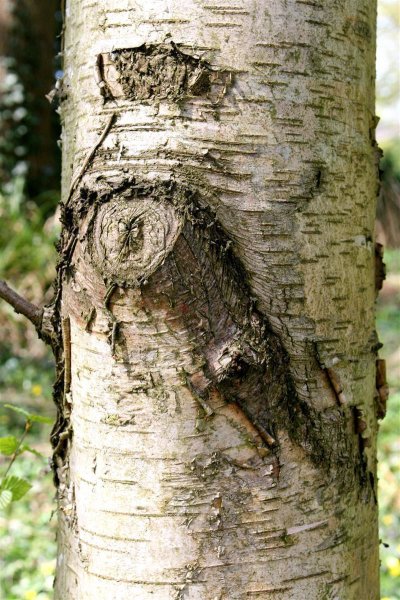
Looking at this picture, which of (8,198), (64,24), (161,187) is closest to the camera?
(161,187)

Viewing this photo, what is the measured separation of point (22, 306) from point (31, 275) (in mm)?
4683

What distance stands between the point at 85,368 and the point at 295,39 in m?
0.56

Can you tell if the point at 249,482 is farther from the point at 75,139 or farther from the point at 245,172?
the point at 75,139

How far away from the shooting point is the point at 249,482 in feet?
2.90

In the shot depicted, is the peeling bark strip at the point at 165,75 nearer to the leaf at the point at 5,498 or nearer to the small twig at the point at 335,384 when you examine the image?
the small twig at the point at 335,384

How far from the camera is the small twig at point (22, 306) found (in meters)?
1.12

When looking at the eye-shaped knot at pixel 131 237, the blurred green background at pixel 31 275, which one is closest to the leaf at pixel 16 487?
the eye-shaped knot at pixel 131 237

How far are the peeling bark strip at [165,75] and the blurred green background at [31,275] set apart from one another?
256cm

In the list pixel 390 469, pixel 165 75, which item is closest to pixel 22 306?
pixel 165 75

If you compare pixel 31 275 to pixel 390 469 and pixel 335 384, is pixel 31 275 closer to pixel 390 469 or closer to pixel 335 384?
pixel 390 469

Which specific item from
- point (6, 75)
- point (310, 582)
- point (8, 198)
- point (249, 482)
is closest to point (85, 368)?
point (249, 482)

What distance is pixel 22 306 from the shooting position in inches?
44.9

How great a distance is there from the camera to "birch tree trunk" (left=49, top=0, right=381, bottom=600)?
85 cm

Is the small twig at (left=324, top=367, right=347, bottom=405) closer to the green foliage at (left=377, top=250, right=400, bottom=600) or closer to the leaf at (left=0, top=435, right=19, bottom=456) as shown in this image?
the green foliage at (left=377, top=250, right=400, bottom=600)
